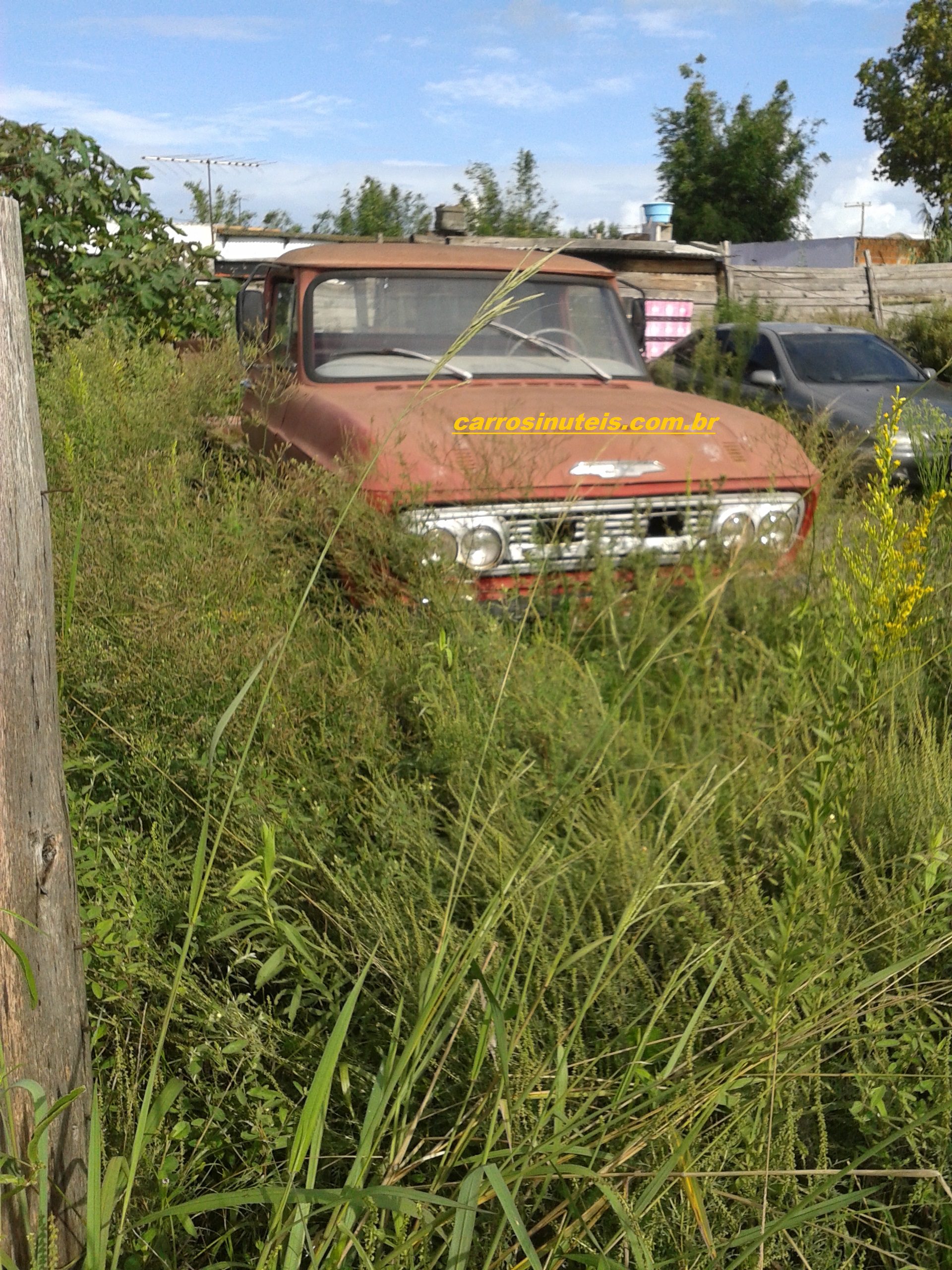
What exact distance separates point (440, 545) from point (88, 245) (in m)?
5.44

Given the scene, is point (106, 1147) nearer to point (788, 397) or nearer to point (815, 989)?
point (815, 989)

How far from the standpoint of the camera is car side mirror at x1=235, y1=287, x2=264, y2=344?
17.4 ft

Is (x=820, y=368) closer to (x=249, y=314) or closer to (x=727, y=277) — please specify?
(x=249, y=314)

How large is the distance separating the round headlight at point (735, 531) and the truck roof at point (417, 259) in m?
1.63

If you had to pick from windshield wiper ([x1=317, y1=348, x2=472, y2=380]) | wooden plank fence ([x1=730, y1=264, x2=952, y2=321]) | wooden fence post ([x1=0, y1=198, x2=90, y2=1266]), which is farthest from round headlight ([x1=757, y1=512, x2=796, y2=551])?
wooden plank fence ([x1=730, y1=264, x2=952, y2=321])

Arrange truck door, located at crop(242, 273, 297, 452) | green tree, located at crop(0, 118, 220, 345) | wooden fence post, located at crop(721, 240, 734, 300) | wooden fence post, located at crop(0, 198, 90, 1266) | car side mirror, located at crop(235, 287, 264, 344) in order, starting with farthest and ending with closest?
wooden fence post, located at crop(721, 240, 734, 300)
green tree, located at crop(0, 118, 220, 345)
car side mirror, located at crop(235, 287, 264, 344)
truck door, located at crop(242, 273, 297, 452)
wooden fence post, located at crop(0, 198, 90, 1266)

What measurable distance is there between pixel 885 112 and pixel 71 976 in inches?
1555

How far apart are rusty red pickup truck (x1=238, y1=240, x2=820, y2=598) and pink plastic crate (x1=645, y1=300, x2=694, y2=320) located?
11.1 m

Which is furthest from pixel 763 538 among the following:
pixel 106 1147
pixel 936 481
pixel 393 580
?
pixel 106 1147

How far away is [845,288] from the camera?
54.4ft

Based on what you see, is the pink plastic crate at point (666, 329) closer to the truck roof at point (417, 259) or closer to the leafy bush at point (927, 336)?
the leafy bush at point (927, 336)

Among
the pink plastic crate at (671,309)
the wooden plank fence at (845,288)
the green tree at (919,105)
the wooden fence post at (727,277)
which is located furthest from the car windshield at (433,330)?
the green tree at (919,105)

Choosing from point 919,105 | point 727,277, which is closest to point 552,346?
point 727,277

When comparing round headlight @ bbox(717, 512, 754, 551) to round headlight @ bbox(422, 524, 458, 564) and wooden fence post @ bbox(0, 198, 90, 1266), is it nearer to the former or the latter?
round headlight @ bbox(422, 524, 458, 564)
